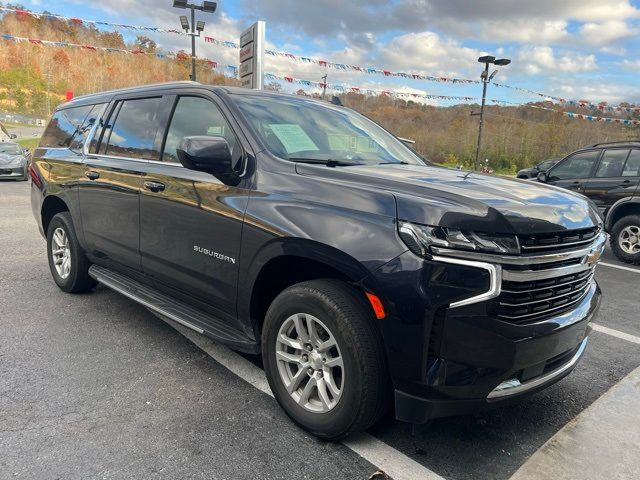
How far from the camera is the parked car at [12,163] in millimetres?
15359

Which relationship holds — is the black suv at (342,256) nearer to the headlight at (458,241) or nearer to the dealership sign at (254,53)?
the headlight at (458,241)

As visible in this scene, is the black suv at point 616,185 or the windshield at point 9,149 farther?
the windshield at point 9,149

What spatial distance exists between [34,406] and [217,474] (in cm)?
128

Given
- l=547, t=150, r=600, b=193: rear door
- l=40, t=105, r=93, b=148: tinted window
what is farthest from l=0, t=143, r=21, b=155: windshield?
l=547, t=150, r=600, b=193: rear door

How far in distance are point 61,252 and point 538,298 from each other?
446 cm

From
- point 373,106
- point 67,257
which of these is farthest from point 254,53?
point 373,106

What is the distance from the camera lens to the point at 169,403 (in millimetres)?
2871

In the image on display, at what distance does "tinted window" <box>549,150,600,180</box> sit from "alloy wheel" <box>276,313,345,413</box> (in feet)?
25.1

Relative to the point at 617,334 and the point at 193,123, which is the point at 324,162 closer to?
the point at 193,123

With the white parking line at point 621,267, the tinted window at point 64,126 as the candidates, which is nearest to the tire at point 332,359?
the tinted window at point 64,126

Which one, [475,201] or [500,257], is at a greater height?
[475,201]

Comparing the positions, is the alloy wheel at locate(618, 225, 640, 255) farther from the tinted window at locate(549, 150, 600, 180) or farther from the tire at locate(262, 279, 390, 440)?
the tire at locate(262, 279, 390, 440)

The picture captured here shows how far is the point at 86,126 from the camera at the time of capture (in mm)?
4535

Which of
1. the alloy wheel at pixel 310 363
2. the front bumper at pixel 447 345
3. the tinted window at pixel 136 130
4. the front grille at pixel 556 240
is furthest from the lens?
the tinted window at pixel 136 130
